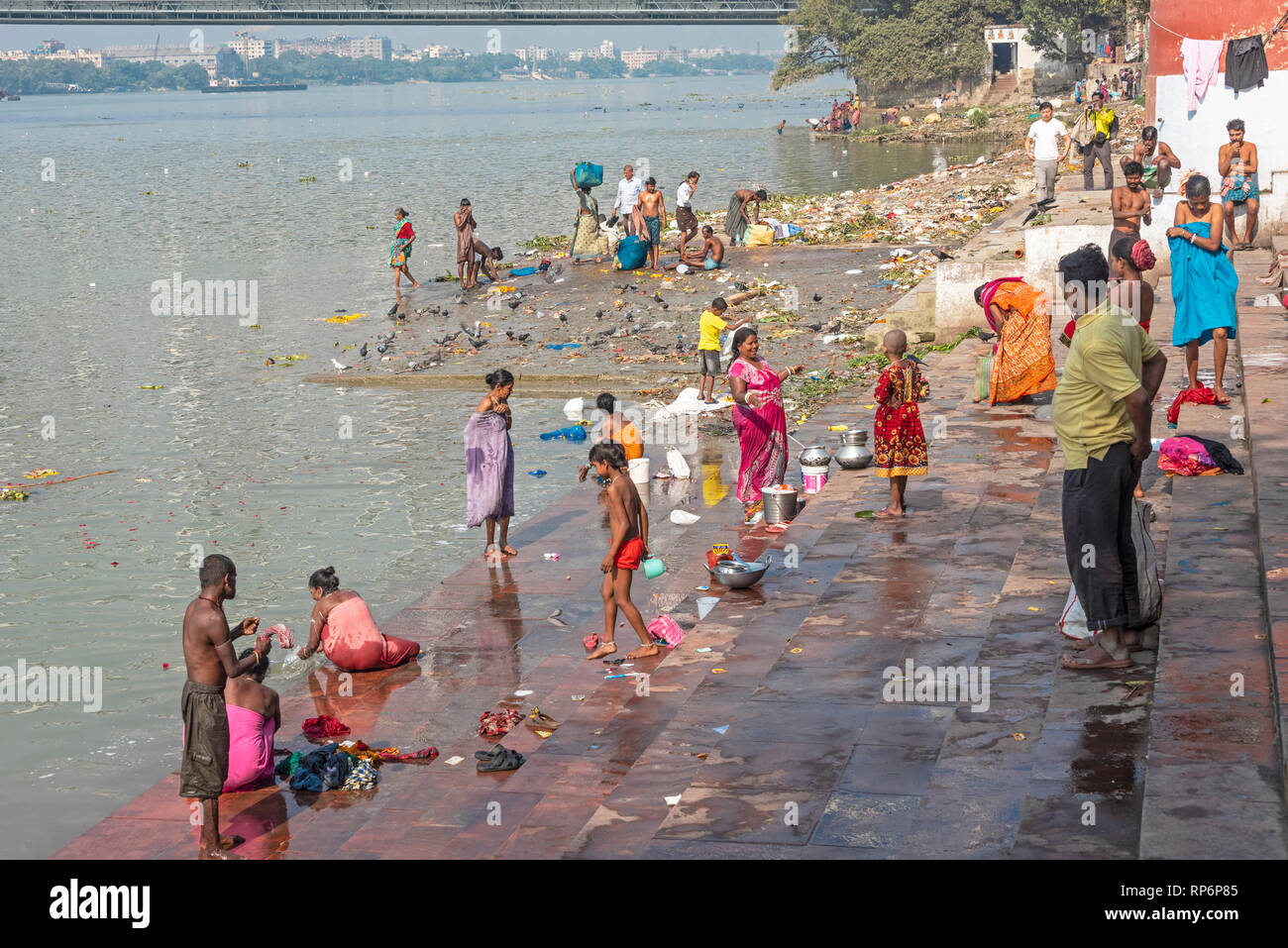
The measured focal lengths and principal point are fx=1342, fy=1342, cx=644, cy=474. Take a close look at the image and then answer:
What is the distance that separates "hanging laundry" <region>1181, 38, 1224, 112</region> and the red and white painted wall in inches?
2.5

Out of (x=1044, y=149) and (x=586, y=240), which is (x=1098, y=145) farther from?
(x=586, y=240)

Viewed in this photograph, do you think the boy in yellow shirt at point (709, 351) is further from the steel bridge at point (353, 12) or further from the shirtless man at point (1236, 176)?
the steel bridge at point (353, 12)

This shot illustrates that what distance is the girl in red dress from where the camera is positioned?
8.79 metres

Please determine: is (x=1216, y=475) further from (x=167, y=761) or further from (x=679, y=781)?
(x=167, y=761)

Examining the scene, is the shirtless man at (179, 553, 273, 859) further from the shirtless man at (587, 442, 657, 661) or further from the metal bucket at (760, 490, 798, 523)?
the metal bucket at (760, 490, 798, 523)

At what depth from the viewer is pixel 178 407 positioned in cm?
1664

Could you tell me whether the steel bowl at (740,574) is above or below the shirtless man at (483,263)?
below

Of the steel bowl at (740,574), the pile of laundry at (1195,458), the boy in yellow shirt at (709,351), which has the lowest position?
the steel bowl at (740,574)

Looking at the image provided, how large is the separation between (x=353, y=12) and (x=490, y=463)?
11372 centimetres

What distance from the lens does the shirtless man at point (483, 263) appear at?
2281 cm

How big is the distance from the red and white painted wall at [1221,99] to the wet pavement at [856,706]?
6.80m

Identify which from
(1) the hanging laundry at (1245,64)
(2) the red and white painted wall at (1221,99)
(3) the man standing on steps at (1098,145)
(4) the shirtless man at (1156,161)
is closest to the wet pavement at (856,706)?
(4) the shirtless man at (1156,161)

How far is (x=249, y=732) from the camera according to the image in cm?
663

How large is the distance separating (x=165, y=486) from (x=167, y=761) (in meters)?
6.10
